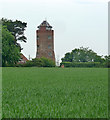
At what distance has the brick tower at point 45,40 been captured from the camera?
66.9 m

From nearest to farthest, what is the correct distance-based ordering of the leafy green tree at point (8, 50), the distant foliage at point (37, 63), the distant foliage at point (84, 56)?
the leafy green tree at point (8, 50) → the distant foliage at point (37, 63) → the distant foliage at point (84, 56)

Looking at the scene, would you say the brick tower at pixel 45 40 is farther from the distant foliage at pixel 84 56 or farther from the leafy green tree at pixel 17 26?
the leafy green tree at pixel 17 26

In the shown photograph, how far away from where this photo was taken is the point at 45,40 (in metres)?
68.1

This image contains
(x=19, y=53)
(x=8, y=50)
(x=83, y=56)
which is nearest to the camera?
(x=8, y=50)

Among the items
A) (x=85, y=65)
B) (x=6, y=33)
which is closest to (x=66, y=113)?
(x=6, y=33)

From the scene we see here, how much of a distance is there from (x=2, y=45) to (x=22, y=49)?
561 inches

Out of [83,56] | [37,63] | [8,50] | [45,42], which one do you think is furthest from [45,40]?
[8,50]

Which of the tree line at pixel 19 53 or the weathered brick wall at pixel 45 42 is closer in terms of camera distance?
the tree line at pixel 19 53

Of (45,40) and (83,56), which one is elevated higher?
(45,40)

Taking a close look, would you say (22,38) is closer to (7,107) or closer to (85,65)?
(85,65)

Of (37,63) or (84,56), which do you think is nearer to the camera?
(37,63)

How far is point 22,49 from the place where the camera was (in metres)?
52.9

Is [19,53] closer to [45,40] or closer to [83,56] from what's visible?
[45,40]

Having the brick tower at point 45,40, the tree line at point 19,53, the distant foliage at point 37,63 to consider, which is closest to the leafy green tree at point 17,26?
the tree line at point 19,53
